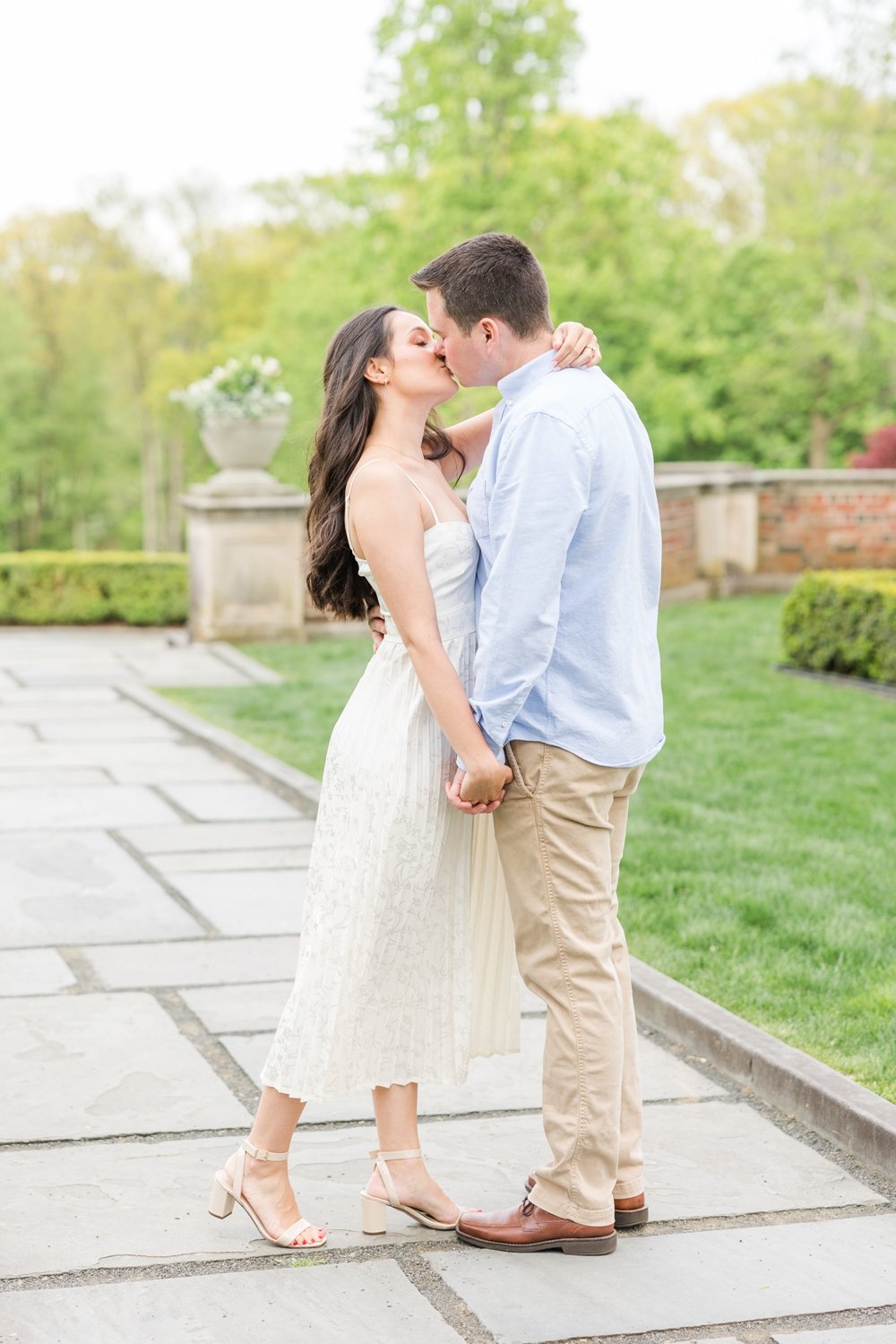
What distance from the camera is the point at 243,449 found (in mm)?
13609

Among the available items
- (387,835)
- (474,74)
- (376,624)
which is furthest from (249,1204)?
(474,74)

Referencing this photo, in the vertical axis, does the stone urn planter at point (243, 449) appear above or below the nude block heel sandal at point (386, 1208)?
above

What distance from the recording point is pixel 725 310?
30.9m

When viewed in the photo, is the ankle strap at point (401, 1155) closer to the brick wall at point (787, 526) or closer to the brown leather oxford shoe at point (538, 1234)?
the brown leather oxford shoe at point (538, 1234)

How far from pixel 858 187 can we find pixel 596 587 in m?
29.2

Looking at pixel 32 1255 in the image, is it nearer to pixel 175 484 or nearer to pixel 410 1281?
pixel 410 1281

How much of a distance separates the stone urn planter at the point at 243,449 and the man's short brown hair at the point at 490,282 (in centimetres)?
1073

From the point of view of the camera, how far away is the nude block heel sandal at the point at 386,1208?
118 inches

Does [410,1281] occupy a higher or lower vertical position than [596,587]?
lower

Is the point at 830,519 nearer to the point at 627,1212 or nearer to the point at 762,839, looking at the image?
the point at 762,839

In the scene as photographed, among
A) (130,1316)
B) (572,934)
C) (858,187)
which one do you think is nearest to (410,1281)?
(130,1316)

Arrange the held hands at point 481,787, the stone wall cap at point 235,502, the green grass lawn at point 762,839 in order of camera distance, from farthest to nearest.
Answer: the stone wall cap at point 235,502
the green grass lawn at point 762,839
the held hands at point 481,787

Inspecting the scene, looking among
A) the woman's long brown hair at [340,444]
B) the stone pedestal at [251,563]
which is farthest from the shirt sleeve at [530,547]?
the stone pedestal at [251,563]

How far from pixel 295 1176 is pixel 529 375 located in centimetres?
175
